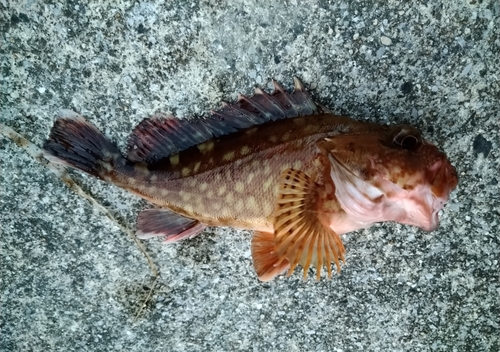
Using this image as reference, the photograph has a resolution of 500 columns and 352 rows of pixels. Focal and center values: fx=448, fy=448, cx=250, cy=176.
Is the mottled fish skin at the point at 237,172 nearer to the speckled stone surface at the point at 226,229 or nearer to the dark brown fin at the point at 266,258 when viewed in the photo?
the dark brown fin at the point at 266,258

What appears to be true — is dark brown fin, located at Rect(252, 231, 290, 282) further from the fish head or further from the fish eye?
the fish eye

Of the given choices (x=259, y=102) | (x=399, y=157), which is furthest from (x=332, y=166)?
(x=259, y=102)

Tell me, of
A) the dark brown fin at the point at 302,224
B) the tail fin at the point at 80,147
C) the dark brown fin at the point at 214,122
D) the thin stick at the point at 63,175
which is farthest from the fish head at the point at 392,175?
the thin stick at the point at 63,175

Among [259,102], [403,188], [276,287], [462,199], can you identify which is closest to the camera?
[403,188]

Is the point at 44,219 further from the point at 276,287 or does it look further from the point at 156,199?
the point at 276,287

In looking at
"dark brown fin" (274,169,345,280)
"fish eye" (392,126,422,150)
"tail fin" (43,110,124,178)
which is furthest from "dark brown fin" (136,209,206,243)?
"fish eye" (392,126,422,150)

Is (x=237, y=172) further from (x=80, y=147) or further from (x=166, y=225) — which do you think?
(x=80, y=147)
